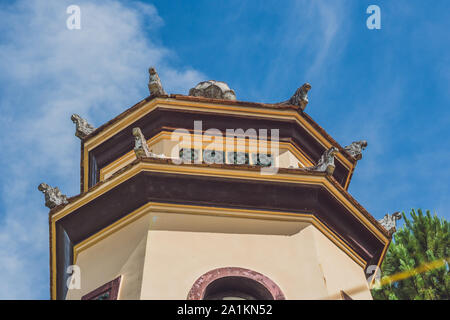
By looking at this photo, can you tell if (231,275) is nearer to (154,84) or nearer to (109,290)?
(109,290)

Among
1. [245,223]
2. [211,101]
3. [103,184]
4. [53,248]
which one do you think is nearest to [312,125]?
[211,101]

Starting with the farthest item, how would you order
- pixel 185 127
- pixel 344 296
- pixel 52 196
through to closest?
pixel 185 127 → pixel 52 196 → pixel 344 296

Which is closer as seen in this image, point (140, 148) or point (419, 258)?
point (140, 148)

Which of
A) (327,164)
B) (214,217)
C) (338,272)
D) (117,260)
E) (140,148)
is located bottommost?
(338,272)

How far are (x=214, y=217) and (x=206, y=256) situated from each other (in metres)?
1.07

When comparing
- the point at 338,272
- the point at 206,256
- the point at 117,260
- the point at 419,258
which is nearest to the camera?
the point at 206,256

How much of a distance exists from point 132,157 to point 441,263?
7666 millimetres

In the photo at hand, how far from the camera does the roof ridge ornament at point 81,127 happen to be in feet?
58.3

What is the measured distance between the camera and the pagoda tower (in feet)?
43.3

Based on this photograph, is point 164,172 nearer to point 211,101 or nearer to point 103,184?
point 103,184

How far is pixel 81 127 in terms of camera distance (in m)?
17.9

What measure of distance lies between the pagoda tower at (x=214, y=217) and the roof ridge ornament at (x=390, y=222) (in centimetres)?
3

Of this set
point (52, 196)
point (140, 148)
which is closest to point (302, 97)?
point (140, 148)

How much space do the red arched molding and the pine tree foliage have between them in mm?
5964
